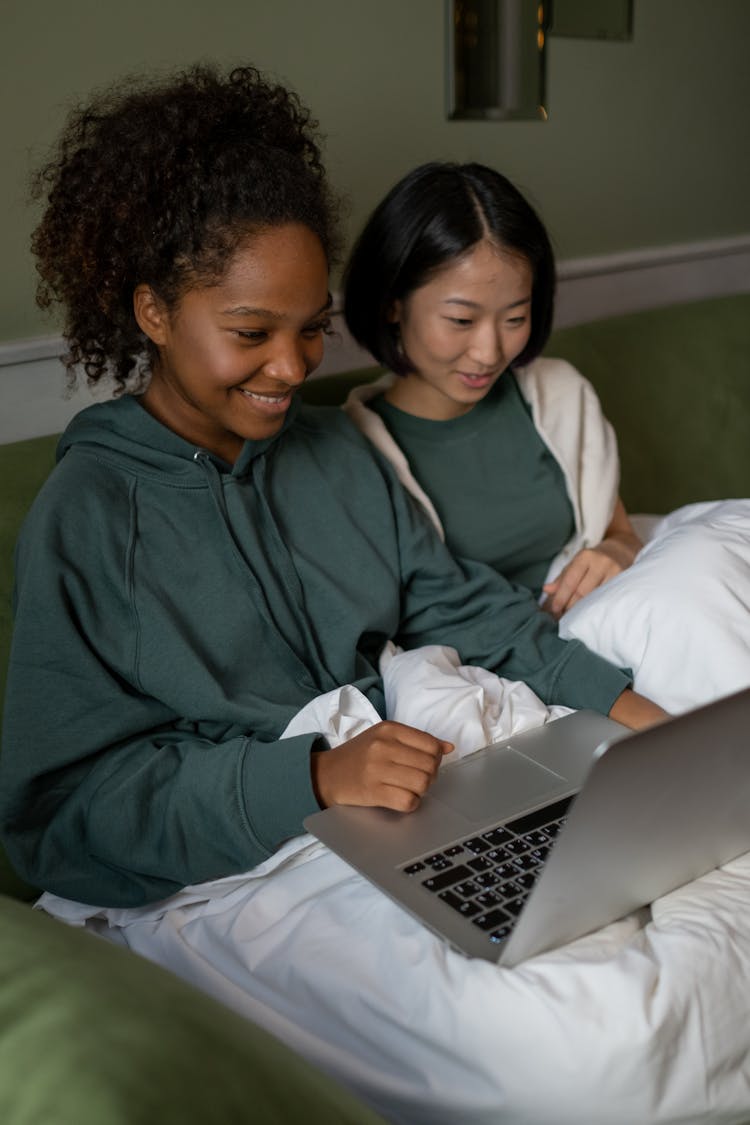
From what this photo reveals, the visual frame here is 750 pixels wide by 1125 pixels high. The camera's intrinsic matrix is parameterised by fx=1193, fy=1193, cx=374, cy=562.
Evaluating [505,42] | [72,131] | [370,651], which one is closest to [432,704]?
[370,651]

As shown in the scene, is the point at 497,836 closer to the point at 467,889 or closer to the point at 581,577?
the point at 467,889

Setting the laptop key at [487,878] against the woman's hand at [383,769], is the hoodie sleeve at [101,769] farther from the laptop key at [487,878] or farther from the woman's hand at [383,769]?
the laptop key at [487,878]

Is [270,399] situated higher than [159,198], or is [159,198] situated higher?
[159,198]

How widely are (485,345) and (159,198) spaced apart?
0.48 m

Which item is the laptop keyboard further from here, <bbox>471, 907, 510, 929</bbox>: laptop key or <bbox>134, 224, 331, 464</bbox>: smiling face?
<bbox>134, 224, 331, 464</bbox>: smiling face

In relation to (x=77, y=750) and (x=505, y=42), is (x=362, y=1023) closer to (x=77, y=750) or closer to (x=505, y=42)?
(x=77, y=750)

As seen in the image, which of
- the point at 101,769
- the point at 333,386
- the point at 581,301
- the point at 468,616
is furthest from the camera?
the point at 581,301

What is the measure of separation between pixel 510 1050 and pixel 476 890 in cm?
15

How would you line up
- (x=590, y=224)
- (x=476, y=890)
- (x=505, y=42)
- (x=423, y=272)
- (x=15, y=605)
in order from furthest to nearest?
1. (x=590, y=224)
2. (x=505, y=42)
3. (x=423, y=272)
4. (x=15, y=605)
5. (x=476, y=890)

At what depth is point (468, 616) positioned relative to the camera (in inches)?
58.4

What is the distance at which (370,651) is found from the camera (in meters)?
1.43

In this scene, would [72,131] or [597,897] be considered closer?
[597,897]

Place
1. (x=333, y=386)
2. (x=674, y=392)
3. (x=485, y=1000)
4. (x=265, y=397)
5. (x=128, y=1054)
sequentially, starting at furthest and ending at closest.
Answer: (x=674, y=392)
(x=333, y=386)
(x=265, y=397)
(x=485, y=1000)
(x=128, y=1054)

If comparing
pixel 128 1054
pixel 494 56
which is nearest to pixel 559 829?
pixel 128 1054
